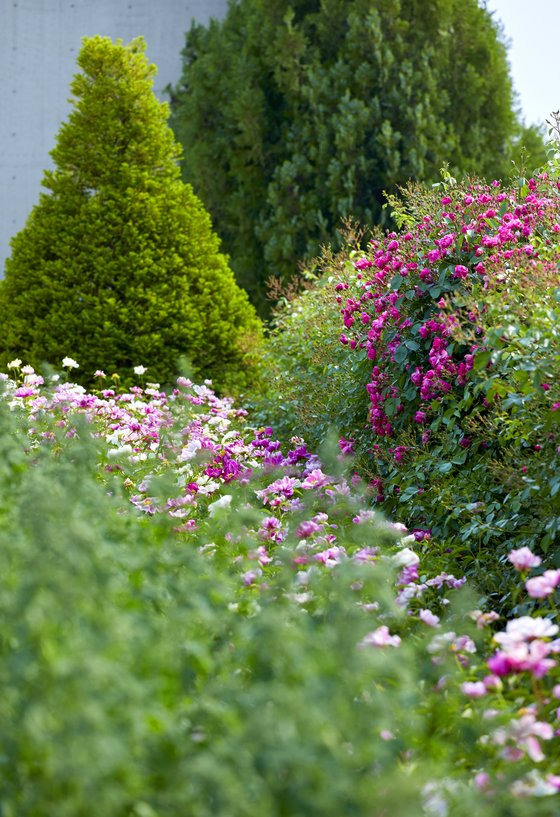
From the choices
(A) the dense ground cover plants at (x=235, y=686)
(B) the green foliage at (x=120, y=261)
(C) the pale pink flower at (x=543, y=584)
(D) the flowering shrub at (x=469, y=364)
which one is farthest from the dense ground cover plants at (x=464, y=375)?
(B) the green foliage at (x=120, y=261)

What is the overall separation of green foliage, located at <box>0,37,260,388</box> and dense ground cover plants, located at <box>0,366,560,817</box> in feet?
11.9

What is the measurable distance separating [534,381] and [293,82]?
23.1ft

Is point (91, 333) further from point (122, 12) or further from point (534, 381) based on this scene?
point (122, 12)

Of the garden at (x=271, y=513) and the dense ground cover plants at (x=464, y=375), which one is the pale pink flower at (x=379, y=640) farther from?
the dense ground cover plants at (x=464, y=375)

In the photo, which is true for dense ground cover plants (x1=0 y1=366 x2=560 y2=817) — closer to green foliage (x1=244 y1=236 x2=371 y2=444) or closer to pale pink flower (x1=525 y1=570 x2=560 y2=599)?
pale pink flower (x1=525 y1=570 x2=560 y2=599)

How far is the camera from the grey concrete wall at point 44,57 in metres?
11.7

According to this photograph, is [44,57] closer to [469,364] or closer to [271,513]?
[271,513]

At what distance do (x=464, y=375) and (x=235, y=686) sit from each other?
203 centimetres

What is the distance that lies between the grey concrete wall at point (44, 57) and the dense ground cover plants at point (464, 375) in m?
8.10

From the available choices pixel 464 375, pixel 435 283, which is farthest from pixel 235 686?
pixel 435 283

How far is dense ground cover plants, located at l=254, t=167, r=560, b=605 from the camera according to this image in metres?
2.99

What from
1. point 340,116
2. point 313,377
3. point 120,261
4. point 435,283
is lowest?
point 435,283

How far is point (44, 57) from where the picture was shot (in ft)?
38.4

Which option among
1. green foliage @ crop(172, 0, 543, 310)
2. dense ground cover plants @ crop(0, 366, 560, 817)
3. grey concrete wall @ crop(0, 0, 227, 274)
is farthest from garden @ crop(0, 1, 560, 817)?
grey concrete wall @ crop(0, 0, 227, 274)
